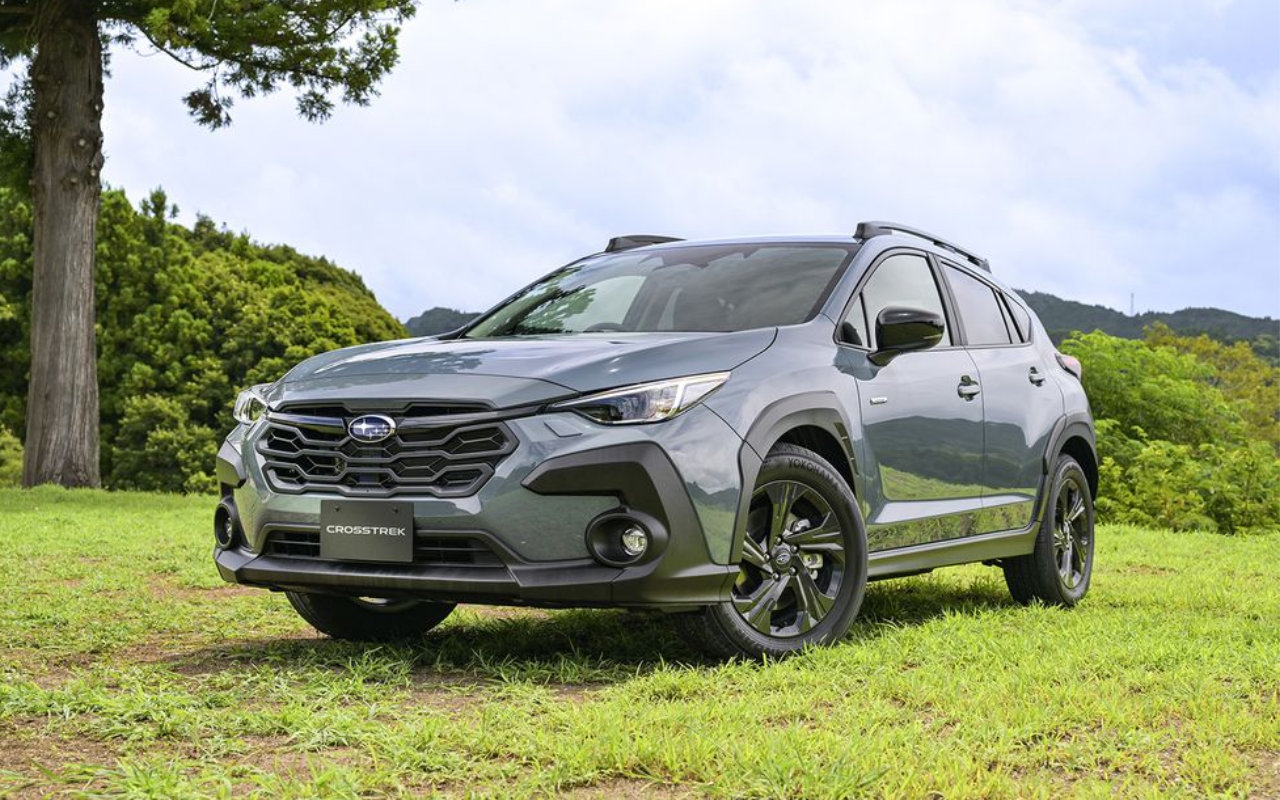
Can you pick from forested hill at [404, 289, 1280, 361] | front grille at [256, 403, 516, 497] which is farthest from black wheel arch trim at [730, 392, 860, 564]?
forested hill at [404, 289, 1280, 361]

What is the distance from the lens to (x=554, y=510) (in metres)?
4.69

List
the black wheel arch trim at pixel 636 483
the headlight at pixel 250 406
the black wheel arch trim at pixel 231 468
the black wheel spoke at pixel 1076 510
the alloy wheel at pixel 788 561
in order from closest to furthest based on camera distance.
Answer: the black wheel arch trim at pixel 636 483, the alloy wheel at pixel 788 561, the black wheel arch trim at pixel 231 468, the headlight at pixel 250 406, the black wheel spoke at pixel 1076 510

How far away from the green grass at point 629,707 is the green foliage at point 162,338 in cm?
3298

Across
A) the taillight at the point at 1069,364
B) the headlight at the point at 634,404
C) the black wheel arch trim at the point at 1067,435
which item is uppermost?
the taillight at the point at 1069,364

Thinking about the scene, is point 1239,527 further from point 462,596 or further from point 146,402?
point 146,402

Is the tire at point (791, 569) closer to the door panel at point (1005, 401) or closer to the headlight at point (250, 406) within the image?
the door panel at point (1005, 401)

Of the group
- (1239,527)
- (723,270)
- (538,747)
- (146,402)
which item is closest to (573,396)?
(538,747)

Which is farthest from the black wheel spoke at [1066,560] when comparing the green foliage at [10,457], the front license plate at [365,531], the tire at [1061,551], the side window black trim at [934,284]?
the green foliage at [10,457]

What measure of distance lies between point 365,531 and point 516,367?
30.7 inches

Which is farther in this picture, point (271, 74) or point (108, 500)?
point (271, 74)

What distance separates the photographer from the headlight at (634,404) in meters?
4.75

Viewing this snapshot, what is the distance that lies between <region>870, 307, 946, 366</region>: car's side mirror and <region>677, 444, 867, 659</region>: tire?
29.7 inches

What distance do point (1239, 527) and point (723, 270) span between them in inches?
507

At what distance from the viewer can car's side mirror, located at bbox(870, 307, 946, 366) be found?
581 centimetres
